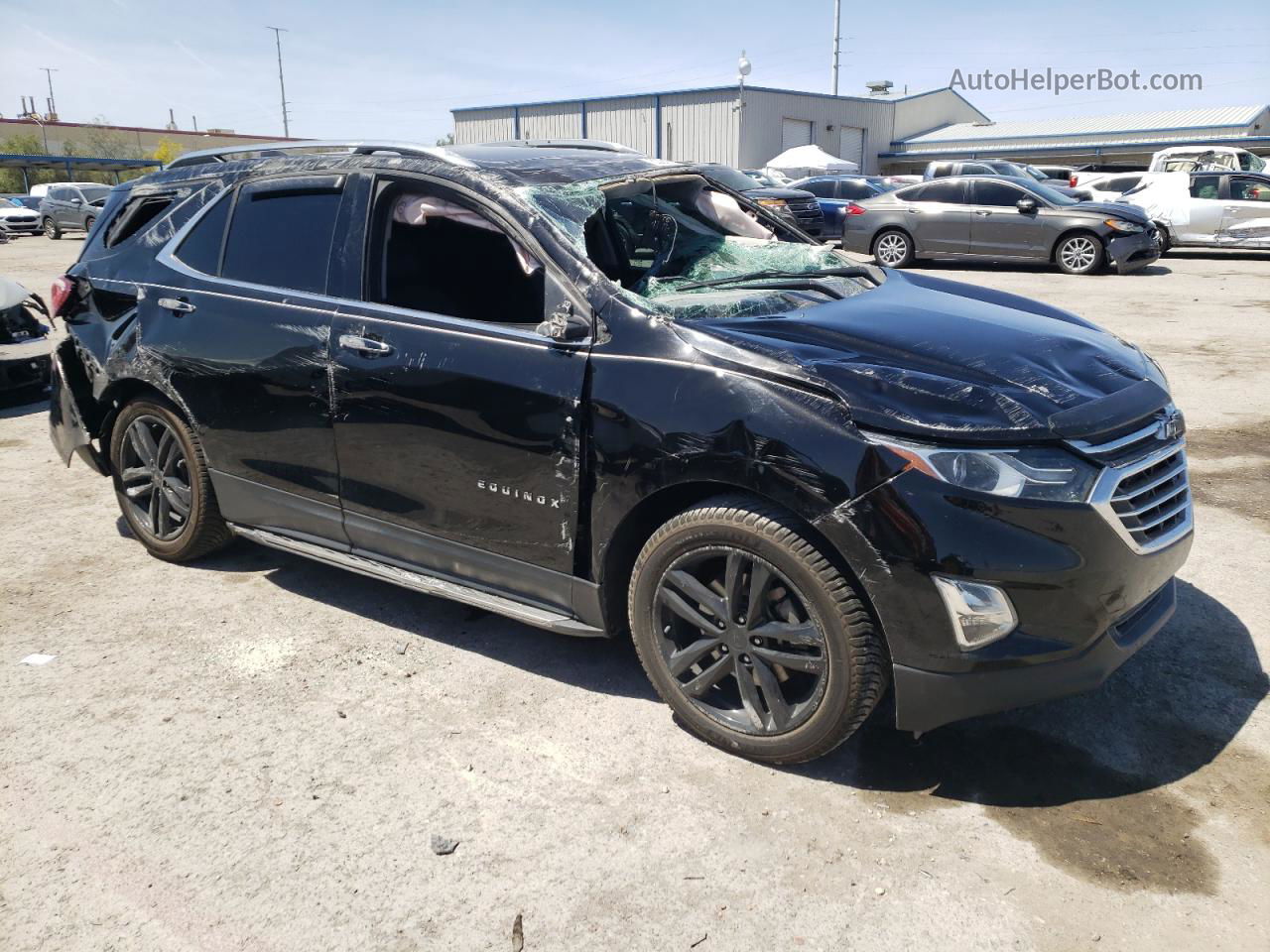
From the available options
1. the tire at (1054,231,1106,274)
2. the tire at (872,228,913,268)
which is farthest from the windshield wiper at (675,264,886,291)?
the tire at (872,228,913,268)

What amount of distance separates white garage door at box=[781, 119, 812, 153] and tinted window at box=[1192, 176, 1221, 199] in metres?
31.9

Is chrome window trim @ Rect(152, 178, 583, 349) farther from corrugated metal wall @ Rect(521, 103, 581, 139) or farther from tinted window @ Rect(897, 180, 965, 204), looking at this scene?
corrugated metal wall @ Rect(521, 103, 581, 139)

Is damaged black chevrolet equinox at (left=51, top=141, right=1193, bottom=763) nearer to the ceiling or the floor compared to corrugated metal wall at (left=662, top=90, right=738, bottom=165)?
nearer to the floor

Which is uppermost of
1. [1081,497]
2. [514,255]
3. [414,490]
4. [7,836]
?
[514,255]

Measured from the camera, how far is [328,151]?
13.2 ft

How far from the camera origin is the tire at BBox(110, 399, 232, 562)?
441 cm

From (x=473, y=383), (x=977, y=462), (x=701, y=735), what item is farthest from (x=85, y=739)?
(x=977, y=462)

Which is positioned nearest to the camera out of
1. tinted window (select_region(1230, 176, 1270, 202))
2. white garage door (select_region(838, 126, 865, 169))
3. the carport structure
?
tinted window (select_region(1230, 176, 1270, 202))

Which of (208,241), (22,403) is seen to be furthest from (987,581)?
(22,403)

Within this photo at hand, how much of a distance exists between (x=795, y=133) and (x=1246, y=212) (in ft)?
110

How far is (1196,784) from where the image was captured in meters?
2.97

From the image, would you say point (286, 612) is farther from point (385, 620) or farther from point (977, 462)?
point (977, 462)

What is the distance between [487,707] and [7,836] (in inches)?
56.9

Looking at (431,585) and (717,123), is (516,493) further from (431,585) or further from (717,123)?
(717,123)
